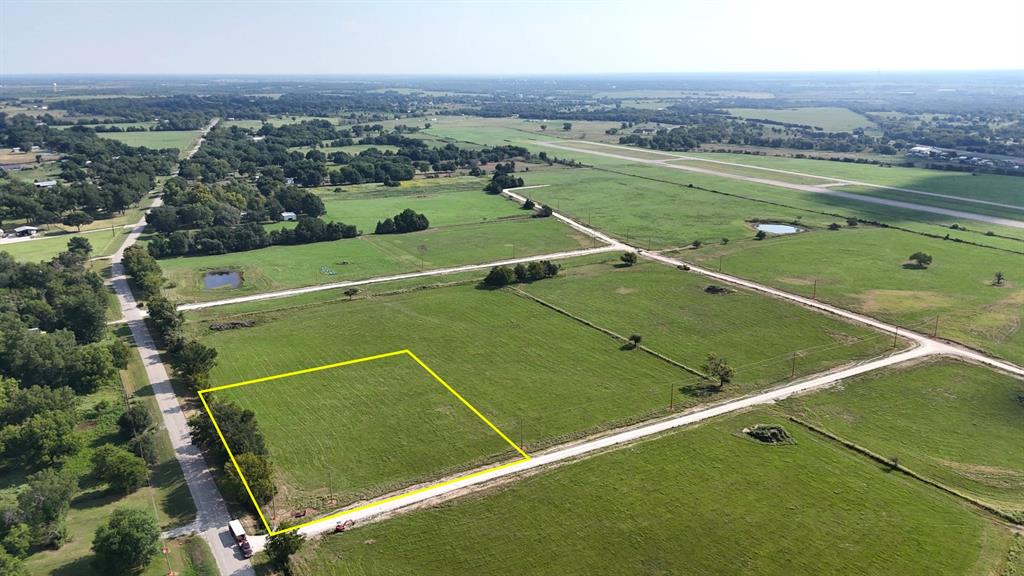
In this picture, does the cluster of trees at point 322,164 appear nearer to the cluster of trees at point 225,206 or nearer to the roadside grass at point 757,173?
the cluster of trees at point 225,206

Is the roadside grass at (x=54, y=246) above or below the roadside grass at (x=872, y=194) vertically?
below

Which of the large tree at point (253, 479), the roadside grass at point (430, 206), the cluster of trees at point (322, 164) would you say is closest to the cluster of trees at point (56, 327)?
the large tree at point (253, 479)

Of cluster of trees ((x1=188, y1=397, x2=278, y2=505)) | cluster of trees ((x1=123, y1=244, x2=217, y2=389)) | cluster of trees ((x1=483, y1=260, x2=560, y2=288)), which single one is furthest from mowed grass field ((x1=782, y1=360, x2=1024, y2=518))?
cluster of trees ((x1=123, y1=244, x2=217, y2=389))

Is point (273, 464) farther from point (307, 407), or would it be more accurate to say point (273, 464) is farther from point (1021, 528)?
point (1021, 528)

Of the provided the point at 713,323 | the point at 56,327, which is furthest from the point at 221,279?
the point at 713,323

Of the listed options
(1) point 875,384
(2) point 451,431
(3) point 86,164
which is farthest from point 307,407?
(3) point 86,164

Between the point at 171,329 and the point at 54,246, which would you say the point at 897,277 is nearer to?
the point at 171,329
